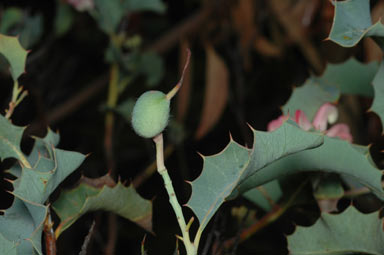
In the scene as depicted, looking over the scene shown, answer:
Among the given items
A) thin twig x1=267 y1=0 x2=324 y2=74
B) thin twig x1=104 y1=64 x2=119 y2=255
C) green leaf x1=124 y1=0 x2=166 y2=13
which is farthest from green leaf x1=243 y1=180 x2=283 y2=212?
thin twig x1=267 y1=0 x2=324 y2=74

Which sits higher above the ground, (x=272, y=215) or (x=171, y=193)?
(x=171, y=193)

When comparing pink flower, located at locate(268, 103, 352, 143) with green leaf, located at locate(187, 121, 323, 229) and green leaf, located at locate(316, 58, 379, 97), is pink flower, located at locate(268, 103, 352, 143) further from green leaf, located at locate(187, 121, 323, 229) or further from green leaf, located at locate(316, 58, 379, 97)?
green leaf, located at locate(187, 121, 323, 229)

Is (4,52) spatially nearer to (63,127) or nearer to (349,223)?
(349,223)

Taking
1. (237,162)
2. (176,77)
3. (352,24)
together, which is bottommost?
(176,77)

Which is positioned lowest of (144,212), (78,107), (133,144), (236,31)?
(133,144)

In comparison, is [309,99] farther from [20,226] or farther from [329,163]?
[20,226]

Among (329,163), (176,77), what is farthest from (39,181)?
(176,77)

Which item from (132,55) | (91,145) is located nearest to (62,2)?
(132,55)
